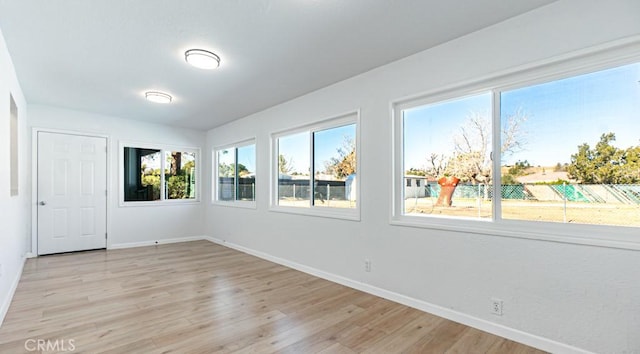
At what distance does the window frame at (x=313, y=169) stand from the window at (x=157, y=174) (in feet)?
9.25

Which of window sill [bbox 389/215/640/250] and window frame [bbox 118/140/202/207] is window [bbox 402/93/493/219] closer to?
window sill [bbox 389/215/640/250]

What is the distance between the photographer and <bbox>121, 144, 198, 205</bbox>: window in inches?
231

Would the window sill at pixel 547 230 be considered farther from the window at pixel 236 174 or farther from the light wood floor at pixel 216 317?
the window at pixel 236 174

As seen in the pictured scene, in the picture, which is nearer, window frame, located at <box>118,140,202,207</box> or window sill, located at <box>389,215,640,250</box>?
window sill, located at <box>389,215,640,250</box>

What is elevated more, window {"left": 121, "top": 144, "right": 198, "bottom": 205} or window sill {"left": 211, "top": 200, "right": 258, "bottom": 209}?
window {"left": 121, "top": 144, "right": 198, "bottom": 205}

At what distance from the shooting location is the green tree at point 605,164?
1.95m

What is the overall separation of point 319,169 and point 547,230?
8.85ft

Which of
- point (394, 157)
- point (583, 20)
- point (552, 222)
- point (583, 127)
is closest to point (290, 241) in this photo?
point (394, 157)

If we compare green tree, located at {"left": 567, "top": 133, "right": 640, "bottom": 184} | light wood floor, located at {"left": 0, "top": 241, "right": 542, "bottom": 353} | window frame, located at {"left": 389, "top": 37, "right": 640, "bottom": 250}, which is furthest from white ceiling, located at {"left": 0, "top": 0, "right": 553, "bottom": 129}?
light wood floor, located at {"left": 0, "top": 241, "right": 542, "bottom": 353}

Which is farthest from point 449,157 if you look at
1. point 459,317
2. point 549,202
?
point 459,317

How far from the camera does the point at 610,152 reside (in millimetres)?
2029

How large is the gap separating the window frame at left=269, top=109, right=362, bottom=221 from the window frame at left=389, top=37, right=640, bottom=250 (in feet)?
1.59

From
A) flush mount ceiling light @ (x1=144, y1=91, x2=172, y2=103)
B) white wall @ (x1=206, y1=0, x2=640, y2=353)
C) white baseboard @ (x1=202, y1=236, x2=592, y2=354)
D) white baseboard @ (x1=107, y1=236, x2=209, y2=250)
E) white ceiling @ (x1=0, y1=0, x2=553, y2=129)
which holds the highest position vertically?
white ceiling @ (x1=0, y1=0, x2=553, y2=129)

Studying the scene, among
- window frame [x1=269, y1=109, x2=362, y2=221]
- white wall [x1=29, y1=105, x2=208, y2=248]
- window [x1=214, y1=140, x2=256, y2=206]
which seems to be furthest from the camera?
window [x1=214, y1=140, x2=256, y2=206]
